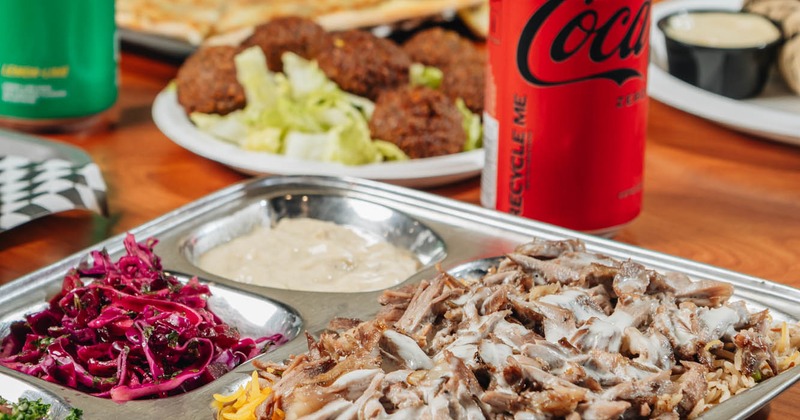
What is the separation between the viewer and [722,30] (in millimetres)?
4078

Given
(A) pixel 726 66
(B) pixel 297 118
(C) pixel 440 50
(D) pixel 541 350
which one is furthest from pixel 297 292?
(A) pixel 726 66

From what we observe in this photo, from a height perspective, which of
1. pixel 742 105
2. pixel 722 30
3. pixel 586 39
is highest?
pixel 586 39

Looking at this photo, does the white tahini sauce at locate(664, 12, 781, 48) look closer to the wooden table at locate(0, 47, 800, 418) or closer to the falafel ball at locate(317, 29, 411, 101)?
the wooden table at locate(0, 47, 800, 418)

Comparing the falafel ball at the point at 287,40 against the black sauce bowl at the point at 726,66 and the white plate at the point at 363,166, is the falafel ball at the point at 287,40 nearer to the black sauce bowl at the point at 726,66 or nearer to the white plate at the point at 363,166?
the white plate at the point at 363,166

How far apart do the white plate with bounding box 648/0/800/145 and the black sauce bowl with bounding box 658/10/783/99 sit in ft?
0.23

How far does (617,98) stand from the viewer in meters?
2.66

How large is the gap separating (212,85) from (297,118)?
0.36 m

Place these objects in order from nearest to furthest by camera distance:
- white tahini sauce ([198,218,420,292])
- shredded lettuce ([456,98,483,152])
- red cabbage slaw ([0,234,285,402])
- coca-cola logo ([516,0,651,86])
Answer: red cabbage slaw ([0,234,285,402])
coca-cola logo ([516,0,651,86])
white tahini sauce ([198,218,420,292])
shredded lettuce ([456,98,483,152])

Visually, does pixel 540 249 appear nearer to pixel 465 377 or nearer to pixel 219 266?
pixel 465 377

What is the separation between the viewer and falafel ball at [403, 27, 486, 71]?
13.2 ft

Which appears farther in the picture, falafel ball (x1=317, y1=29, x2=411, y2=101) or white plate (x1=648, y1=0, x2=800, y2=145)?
falafel ball (x1=317, y1=29, x2=411, y2=101)

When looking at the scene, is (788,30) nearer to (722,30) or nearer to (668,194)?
(722,30)

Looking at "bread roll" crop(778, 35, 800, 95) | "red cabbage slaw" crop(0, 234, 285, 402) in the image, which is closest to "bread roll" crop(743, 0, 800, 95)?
"bread roll" crop(778, 35, 800, 95)

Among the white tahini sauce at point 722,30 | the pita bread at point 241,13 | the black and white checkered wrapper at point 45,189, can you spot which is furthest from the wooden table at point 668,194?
the pita bread at point 241,13
